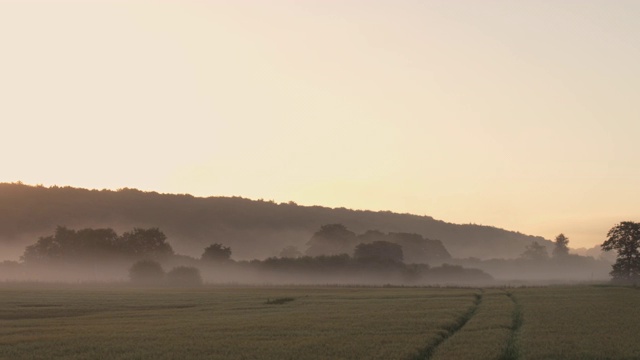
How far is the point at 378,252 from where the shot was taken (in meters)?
165

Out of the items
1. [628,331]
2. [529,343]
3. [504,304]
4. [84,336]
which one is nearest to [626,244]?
[504,304]

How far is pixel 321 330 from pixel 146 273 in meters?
85.6

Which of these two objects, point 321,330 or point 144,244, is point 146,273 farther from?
point 321,330

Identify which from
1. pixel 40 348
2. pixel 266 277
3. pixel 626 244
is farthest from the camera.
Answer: pixel 266 277

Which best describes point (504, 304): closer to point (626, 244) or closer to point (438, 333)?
point (438, 333)

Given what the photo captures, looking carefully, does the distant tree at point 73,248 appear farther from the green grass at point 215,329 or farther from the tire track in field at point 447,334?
the tire track in field at point 447,334

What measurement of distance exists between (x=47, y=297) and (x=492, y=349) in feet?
177

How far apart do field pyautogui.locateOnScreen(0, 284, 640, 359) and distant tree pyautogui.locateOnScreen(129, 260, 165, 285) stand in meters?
55.0

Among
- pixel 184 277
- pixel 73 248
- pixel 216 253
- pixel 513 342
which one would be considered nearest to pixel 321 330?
pixel 513 342

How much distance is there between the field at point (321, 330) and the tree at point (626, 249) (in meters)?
55.6

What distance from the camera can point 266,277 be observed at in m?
154

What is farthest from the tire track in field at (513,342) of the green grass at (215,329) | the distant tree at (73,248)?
the distant tree at (73,248)

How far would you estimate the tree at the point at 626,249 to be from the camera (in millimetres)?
116750

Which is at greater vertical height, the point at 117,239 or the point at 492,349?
the point at 117,239
